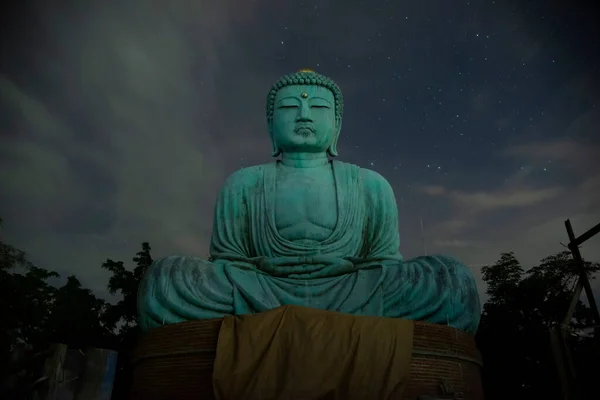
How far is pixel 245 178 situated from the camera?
21.1 ft

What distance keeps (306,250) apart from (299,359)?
196cm

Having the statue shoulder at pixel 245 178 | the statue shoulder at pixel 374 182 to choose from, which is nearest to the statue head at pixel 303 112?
the statue shoulder at pixel 245 178

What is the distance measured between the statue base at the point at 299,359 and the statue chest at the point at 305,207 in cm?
188

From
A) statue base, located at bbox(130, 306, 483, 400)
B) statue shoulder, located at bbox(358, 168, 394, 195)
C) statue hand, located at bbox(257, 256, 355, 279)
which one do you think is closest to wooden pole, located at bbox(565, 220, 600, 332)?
statue shoulder, located at bbox(358, 168, 394, 195)

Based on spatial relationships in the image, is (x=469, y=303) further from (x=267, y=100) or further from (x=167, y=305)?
(x=267, y=100)

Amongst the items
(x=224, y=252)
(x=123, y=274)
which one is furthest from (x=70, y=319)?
(x=224, y=252)

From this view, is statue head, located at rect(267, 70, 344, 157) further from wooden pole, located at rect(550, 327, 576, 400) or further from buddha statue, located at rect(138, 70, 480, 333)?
wooden pole, located at rect(550, 327, 576, 400)

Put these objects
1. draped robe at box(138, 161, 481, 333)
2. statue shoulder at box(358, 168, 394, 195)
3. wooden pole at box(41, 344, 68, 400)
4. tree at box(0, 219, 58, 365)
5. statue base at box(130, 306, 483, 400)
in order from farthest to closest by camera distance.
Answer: tree at box(0, 219, 58, 365), statue shoulder at box(358, 168, 394, 195), draped robe at box(138, 161, 481, 333), wooden pole at box(41, 344, 68, 400), statue base at box(130, 306, 483, 400)

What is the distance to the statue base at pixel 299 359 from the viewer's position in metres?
3.85

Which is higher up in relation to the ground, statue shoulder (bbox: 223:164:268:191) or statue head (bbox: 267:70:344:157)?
statue head (bbox: 267:70:344:157)

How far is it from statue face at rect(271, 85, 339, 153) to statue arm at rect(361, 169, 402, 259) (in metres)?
0.70

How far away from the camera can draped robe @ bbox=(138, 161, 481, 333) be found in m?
4.62

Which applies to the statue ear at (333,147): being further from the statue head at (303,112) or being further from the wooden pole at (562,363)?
the wooden pole at (562,363)

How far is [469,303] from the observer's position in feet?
15.3
